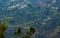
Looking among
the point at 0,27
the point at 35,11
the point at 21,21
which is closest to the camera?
the point at 0,27

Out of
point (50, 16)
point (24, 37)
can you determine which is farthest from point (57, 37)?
point (24, 37)

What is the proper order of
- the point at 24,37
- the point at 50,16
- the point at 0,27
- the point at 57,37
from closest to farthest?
1. the point at 0,27
2. the point at 24,37
3. the point at 57,37
4. the point at 50,16

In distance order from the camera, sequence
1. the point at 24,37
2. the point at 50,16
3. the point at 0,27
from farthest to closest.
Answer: the point at 50,16, the point at 24,37, the point at 0,27

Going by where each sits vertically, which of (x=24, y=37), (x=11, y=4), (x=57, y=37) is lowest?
(x=57, y=37)

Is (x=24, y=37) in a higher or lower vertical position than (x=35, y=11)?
higher

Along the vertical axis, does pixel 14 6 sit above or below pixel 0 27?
below

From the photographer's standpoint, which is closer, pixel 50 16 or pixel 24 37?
pixel 24 37

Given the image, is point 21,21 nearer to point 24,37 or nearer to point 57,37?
point 57,37

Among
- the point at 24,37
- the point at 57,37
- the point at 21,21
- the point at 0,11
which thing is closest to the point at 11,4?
the point at 0,11

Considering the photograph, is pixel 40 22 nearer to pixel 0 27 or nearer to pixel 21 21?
pixel 21 21
